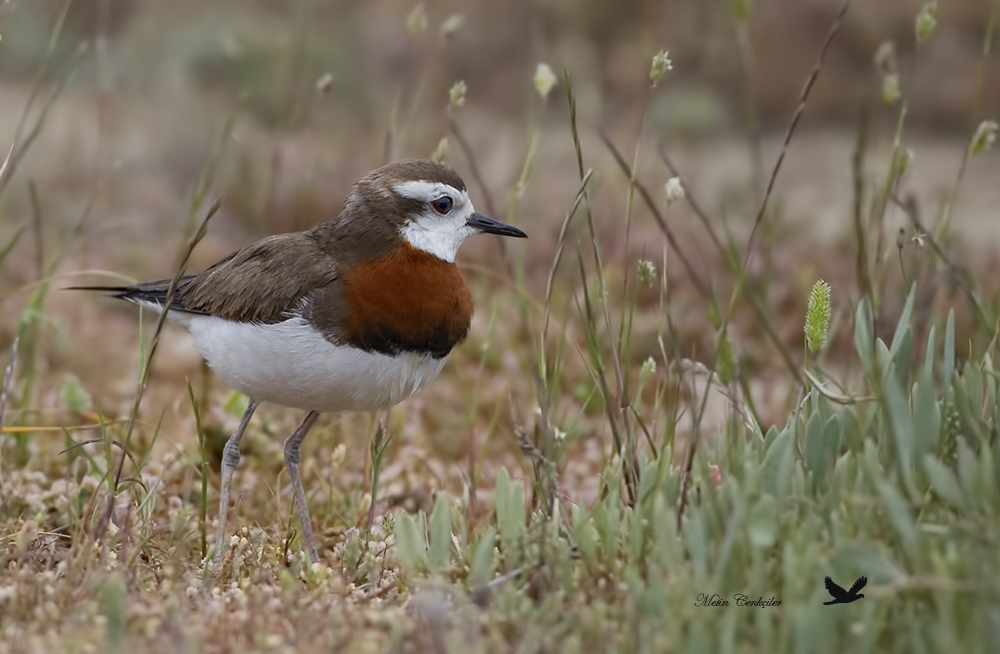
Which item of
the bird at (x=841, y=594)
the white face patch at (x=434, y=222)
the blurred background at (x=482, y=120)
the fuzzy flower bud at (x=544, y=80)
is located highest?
the blurred background at (x=482, y=120)

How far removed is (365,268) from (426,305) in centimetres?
25

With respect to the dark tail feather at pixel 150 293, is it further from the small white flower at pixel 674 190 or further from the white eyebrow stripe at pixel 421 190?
the small white flower at pixel 674 190

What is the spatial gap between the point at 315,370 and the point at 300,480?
0.60m

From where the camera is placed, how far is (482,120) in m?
11.2

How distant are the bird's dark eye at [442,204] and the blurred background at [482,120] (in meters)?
2.35

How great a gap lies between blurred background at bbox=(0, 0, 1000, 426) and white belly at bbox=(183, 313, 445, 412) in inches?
95.5

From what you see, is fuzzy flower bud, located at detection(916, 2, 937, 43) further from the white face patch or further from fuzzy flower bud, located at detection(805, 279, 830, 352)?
the white face patch

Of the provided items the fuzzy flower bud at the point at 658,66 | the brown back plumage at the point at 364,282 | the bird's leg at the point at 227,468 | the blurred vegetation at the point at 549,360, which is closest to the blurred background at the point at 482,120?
the blurred vegetation at the point at 549,360

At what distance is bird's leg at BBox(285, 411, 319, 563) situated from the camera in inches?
171

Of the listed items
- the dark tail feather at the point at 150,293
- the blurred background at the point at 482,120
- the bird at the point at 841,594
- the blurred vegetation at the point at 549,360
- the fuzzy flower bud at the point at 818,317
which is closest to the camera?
the bird at the point at 841,594

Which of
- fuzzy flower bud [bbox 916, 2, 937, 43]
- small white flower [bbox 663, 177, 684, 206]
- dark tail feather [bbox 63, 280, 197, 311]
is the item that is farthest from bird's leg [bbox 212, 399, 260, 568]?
fuzzy flower bud [bbox 916, 2, 937, 43]

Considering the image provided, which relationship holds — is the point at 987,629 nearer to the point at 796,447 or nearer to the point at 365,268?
the point at 796,447

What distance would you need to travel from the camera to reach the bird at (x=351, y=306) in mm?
4199

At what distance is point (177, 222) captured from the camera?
8562 millimetres
